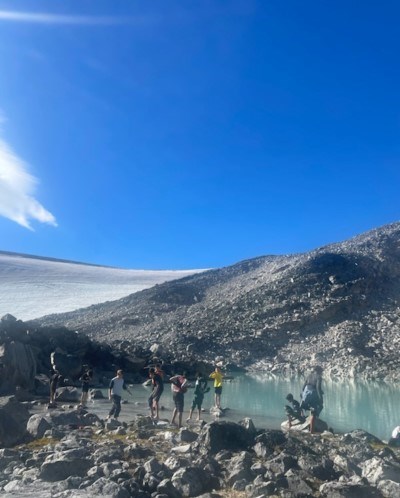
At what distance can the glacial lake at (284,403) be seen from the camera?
18594 mm

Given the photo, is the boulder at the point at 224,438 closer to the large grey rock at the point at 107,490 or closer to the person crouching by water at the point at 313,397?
the large grey rock at the point at 107,490

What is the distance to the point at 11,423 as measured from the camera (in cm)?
1154

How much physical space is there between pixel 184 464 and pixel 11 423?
4999 millimetres

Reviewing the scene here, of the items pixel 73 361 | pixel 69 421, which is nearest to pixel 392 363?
pixel 73 361

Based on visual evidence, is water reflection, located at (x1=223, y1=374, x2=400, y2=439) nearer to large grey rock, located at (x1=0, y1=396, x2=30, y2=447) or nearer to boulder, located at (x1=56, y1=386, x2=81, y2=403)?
boulder, located at (x1=56, y1=386, x2=81, y2=403)

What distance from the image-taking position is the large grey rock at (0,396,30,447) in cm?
1121

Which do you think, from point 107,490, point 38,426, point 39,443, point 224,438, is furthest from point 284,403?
point 107,490

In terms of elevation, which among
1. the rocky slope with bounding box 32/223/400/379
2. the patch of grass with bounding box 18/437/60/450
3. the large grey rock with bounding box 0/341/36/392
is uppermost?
the rocky slope with bounding box 32/223/400/379

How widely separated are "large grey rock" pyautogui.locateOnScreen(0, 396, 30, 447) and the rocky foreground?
0.08 ft

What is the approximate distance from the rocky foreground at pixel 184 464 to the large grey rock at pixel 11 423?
2cm

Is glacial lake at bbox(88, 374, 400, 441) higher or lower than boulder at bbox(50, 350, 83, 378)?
lower


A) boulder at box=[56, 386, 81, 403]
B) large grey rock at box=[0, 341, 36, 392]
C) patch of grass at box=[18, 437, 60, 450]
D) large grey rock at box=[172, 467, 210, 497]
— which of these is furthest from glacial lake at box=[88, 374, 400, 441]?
large grey rock at box=[172, 467, 210, 497]

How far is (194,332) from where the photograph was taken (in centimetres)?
5538

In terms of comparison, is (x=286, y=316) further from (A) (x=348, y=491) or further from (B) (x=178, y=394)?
(A) (x=348, y=491)
